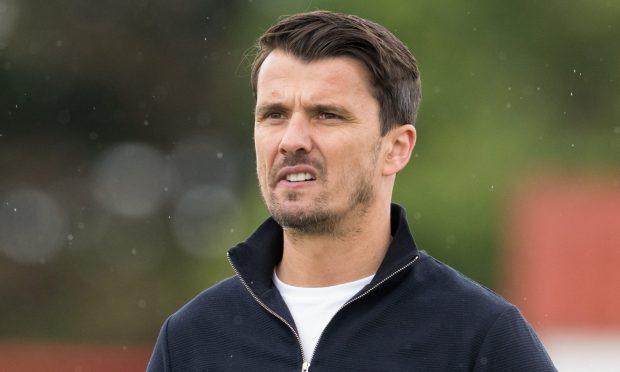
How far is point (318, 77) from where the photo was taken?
3.52 meters

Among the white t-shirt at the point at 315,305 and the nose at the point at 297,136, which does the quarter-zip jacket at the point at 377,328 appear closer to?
the white t-shirt at the point at 315,305

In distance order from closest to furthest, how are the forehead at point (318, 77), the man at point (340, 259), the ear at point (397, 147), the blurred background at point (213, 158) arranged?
1. the man at point (340, 259)
2. the forehead at point (318, 77)
3. the ear at point (397, 147)
4. the blurred background at point (213, 158)

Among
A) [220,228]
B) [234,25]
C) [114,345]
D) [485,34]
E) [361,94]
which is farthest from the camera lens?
[114,345]

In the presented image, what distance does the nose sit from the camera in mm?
→ 3432

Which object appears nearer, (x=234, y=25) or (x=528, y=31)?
(x=528, y=31)

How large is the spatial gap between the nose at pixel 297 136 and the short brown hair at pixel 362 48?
0.19 meters

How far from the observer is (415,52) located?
13969 millimetres

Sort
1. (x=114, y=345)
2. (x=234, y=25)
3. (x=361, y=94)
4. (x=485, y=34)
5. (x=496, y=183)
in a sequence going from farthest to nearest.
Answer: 1. (x=114, y=345)
2. (x=234, y=25)
3. (x=485, y=34)
4. (x=496, y=183)
5. (x=361, y=94)

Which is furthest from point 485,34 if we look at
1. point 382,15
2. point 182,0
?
point 182,0

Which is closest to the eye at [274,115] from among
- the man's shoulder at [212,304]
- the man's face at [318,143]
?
the man's face at [318,143]

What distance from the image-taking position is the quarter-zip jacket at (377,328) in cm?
336

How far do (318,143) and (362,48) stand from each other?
1.04 ft

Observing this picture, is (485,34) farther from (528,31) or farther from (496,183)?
(496,183)

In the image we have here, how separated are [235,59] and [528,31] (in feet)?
13.5
